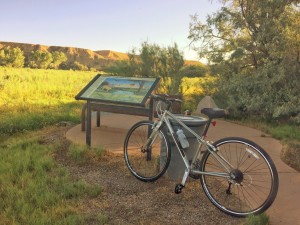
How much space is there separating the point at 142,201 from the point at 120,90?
2250 millimetres

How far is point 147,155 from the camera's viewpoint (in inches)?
200

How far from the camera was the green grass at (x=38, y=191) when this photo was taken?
11.2ft

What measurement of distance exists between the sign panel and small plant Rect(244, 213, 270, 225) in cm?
243

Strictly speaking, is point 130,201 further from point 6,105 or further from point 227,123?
point 6,105

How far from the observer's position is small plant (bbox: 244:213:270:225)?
3180 millimetres

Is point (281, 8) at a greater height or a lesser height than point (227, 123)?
greater

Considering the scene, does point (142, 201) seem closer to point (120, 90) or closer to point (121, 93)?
point (121, 93)

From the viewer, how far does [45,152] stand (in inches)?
229

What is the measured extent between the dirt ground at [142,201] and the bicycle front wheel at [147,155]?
0.43 feet

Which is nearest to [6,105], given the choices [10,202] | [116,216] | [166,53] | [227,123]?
[166,53]

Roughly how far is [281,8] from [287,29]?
4.05ft

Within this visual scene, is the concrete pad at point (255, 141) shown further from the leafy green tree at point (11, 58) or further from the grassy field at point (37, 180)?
the leafy green tree at point (11, 58)

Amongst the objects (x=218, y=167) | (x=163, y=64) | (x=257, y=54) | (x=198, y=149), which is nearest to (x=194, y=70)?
(x=163, y=64)

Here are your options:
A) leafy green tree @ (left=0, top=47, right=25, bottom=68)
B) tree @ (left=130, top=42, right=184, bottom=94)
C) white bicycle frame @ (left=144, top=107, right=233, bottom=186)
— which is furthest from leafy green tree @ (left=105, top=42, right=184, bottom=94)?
leafy green tree @ (left=0, top=47, right=25, bottom=68)
